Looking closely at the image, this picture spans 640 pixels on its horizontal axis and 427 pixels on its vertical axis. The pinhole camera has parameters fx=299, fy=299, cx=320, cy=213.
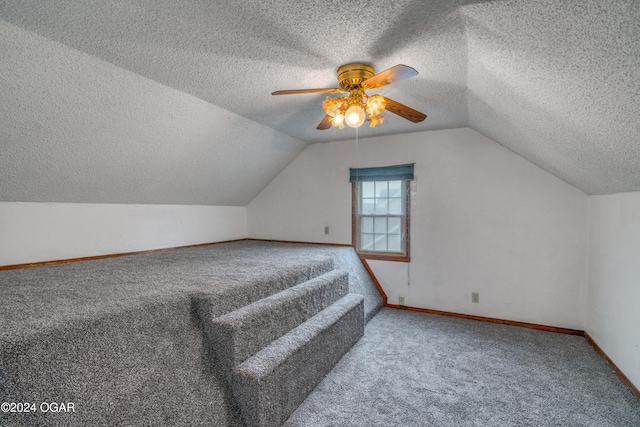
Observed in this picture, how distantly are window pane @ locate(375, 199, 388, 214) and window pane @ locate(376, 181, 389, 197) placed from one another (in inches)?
3.1

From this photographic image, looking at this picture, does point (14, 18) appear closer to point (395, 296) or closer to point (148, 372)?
point (148, 372)

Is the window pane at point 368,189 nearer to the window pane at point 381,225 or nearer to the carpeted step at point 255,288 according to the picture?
the window pane at point 381,225

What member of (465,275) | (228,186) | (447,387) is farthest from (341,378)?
(228,186)

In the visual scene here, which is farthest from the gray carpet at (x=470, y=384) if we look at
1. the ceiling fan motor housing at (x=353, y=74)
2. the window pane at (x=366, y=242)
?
the ceiling fan motor housing at (x=353, y=74)

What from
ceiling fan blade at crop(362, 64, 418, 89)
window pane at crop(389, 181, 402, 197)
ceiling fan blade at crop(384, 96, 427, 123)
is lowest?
window pane at crop(389, 181, 402, 197)

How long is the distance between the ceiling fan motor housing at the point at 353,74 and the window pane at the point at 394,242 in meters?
2.34

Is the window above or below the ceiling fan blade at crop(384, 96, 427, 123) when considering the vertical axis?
below

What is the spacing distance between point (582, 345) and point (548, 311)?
0.40 metres

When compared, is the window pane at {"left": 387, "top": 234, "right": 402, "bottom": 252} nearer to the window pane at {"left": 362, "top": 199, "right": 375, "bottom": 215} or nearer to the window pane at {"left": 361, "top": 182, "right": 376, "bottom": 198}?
the window pane at {"left": 362, "top": 199, "right": 375, "bottom": 215}

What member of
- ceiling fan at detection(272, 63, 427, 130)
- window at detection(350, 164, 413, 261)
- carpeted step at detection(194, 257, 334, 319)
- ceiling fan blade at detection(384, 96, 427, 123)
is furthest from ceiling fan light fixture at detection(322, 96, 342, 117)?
window at detection(350, 164, 413, 261)

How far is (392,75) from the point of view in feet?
5.47

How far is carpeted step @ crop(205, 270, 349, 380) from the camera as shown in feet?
5.67

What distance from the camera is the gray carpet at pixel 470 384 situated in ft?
6.05

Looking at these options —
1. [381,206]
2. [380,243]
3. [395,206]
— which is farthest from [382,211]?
[380,243]
